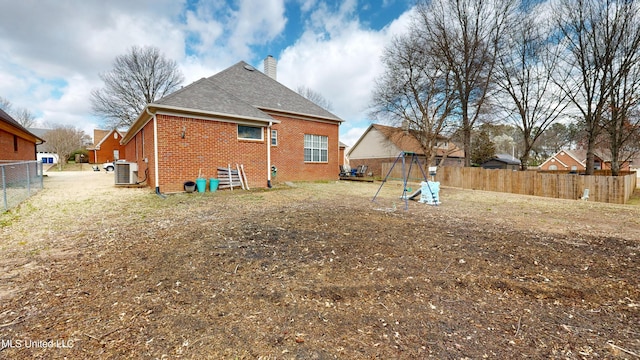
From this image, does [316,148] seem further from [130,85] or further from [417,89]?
[130,85]

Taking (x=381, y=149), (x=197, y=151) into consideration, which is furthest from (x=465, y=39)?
(x=197, y=151)

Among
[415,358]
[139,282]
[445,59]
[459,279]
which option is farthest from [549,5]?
[139,282]

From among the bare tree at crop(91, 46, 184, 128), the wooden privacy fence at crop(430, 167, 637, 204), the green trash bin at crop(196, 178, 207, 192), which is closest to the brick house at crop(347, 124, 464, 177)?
the wooden privacy fence at crop(430, 167, 637, 204)

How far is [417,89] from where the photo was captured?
17578 mm

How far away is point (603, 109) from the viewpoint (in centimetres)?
1395

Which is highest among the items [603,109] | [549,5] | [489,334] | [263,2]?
[549,5]

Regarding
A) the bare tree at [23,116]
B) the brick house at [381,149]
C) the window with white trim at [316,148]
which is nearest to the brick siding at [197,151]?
the window with white trim at [316,148]

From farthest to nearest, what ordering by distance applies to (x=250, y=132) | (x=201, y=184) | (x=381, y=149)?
1. (x=381, y=149)
2. (x=250, y=132)
3. (x=201, y=184)

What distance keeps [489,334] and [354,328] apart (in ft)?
3.38

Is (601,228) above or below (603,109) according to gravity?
below

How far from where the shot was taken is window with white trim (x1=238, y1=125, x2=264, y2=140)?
433 inches

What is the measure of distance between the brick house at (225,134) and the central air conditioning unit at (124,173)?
45cm

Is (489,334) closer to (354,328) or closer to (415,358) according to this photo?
(415,358)

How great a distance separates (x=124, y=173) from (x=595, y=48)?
2427cm
